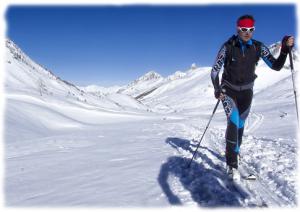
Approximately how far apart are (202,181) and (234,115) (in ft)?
5.17

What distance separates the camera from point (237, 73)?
8.23 meters

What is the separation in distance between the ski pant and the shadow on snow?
1.75 feet

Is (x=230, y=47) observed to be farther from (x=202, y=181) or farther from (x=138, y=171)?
(x=138, y=171)

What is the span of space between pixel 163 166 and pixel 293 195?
3.12 meters

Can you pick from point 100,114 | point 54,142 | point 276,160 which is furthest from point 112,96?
point 276,160

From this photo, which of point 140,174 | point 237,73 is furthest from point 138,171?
point 237,73

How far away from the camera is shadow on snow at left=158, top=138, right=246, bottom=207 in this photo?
6.44 m

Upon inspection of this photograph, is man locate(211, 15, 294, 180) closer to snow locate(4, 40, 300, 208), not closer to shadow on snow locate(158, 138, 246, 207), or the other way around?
shadow on snow locate(158, 138, 246, 207)

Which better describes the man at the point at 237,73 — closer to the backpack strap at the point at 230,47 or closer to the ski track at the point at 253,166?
the backpack strap at the point at 230,47

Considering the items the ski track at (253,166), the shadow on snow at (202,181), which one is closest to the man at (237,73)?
the shadow on snow at (202,181)

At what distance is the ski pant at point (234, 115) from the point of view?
8.17 meters

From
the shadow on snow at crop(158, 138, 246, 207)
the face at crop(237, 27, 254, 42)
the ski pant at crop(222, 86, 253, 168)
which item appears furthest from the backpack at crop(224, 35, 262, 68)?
the shadow on snow at crop(158, 138, 246, 207)

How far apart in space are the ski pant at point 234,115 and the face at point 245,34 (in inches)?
42.7

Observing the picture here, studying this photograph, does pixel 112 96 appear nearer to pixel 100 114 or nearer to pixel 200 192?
pixel 100 114
